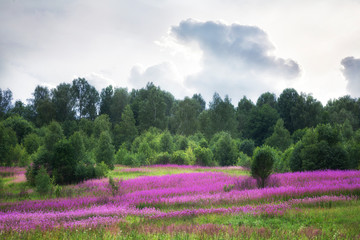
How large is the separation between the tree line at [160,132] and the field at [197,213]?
12.5 ft

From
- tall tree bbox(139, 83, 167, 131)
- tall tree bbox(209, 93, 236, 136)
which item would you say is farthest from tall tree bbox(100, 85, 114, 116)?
tall tree bbox(209, 93, 236, 136)

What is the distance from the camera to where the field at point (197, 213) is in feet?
21.4

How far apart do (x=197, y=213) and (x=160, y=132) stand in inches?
2003

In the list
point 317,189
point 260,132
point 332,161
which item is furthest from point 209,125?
point 317,189

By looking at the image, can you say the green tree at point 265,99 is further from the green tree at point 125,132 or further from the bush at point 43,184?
the bush at point 43,184

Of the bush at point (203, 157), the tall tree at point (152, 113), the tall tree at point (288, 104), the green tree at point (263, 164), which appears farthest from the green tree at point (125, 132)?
the green tree at point (263, 164)

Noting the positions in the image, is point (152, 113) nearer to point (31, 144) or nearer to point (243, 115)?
point (243, 115)

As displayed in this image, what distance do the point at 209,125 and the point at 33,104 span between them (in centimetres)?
4965

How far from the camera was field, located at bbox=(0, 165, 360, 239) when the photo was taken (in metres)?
6.53

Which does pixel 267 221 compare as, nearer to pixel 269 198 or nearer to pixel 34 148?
pixel 269 198

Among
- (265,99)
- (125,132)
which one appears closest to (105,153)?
(125,132)

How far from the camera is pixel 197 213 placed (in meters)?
9.40

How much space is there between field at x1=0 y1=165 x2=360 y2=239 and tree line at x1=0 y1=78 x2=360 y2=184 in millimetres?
3819

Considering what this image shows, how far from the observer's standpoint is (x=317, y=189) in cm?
1183
